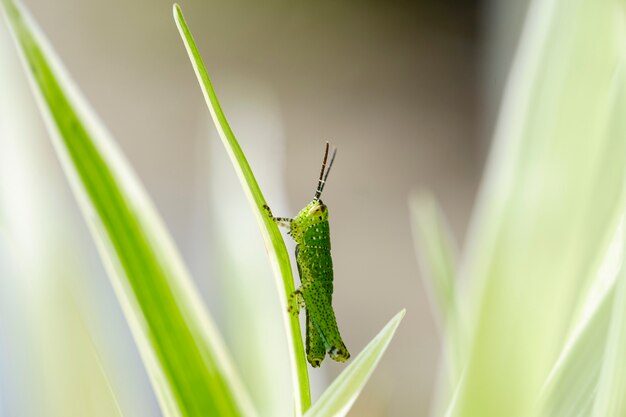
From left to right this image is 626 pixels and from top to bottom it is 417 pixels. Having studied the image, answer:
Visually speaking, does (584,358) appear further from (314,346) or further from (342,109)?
(342,109)

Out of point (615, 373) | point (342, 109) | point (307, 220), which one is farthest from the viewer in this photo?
point (342, 109)

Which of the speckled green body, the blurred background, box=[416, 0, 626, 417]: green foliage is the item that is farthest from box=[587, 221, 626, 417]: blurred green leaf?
the blurred background

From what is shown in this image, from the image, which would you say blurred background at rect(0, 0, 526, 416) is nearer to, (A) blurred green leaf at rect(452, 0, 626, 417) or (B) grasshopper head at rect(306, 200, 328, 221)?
(B) grasshopper head at rect(306, 200, 328, 221)

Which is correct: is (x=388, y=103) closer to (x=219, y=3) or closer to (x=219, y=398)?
(x=219, y=3)

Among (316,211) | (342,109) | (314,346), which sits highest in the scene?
(342,109)

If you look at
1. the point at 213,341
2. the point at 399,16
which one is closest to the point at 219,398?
the point at 213,341

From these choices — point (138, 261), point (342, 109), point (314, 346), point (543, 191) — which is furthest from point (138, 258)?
point (342, 109)

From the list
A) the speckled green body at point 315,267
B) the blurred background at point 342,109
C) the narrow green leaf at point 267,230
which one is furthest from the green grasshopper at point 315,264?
the blurred background at point 342,109
